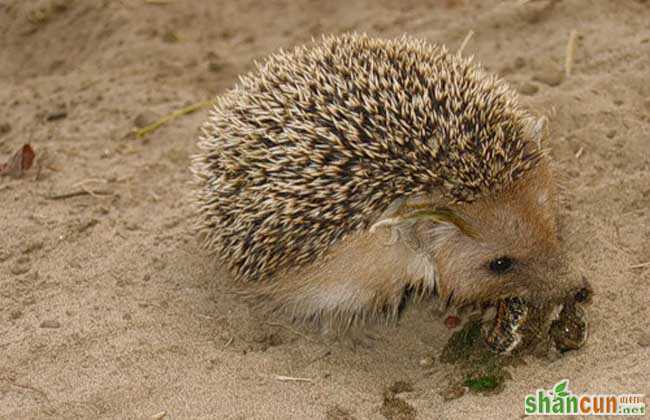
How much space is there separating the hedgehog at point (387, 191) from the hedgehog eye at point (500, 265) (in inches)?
0.4

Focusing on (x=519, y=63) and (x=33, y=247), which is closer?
(x=33, y=247)

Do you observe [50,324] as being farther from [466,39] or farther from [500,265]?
[466,39]

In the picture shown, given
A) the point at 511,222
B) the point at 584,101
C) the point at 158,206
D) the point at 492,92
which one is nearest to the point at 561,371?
the point at 511,222

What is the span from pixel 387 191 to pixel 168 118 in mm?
4148

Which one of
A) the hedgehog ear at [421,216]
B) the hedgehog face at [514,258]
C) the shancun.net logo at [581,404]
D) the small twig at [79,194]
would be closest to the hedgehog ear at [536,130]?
the hedgehog face at [514,258]

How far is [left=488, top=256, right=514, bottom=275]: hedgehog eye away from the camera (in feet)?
18.8

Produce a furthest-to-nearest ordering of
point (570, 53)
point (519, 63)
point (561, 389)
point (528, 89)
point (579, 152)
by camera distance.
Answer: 1. point (519, 63)
2. point (570, 53)
3. point (528, 89)
4. point (579, 152)
5. point (561, 389)

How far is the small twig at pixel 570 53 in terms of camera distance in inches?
337

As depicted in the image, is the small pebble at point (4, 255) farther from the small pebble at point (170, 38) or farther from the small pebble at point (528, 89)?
the small pebble at point (528, 89)

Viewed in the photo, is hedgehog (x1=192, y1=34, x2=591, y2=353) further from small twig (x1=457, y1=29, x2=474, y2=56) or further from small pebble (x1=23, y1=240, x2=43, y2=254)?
small twig (x1=457, y1=29, x2=474, y2=56)

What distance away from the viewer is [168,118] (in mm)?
9094

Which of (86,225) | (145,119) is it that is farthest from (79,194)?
(145,119)

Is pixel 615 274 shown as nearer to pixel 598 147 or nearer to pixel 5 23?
pixel 598 147

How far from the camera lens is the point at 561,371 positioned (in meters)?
5.64
